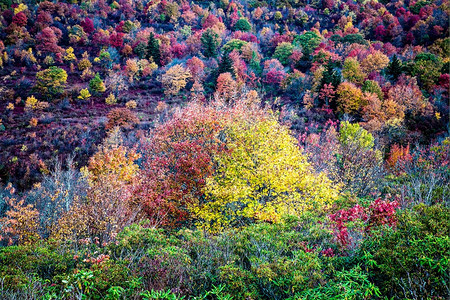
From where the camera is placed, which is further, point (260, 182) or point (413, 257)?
point (260, 182)

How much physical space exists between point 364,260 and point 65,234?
9161mm

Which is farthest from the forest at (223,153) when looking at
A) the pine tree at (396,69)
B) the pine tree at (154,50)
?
the pine tree at (154,50)

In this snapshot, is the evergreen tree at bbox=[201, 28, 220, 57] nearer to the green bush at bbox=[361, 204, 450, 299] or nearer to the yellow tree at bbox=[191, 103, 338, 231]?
the yellow tree at bbox=[191, 103, 338, 231]

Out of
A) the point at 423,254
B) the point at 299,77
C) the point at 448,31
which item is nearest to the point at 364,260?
the point at 423,254

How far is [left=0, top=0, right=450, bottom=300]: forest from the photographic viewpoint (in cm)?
482

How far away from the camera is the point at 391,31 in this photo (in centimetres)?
8256

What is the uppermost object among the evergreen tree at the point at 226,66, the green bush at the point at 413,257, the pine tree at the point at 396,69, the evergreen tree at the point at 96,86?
the green bush at the point at 413,257

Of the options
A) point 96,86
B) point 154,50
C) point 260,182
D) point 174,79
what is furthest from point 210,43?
point 260,182

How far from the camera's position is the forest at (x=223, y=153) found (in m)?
4.82

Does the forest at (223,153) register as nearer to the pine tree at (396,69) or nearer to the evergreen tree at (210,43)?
the pine tree at (396,69)

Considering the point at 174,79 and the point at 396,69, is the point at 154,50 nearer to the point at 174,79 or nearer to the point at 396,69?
the point at 174,79

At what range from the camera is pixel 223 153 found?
12.9 metres

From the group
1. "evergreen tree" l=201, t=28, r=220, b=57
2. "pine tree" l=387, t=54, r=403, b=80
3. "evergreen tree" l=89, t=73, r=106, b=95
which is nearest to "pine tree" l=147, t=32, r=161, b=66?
"evergreen tree" l=201, t=28, r=220, b=57

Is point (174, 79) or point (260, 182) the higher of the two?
point (260, 182)
